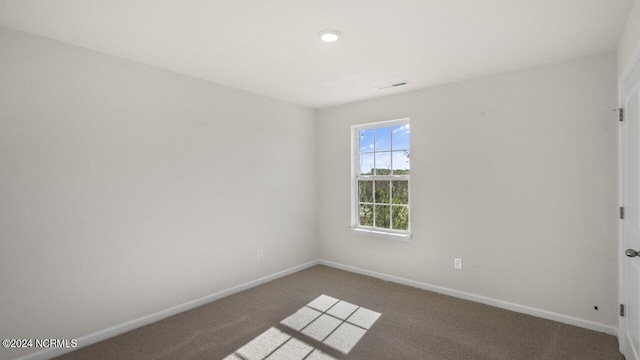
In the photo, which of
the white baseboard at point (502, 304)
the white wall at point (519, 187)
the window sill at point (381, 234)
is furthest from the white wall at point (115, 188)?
the white wall at point (519, 187)

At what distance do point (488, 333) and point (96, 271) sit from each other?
11.2 ft

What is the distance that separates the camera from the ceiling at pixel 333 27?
1.98 metres

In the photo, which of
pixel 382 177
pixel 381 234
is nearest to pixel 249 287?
pixel 381 234

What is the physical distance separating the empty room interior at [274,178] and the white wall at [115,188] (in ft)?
0.05

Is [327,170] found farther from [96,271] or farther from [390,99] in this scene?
[96,271]

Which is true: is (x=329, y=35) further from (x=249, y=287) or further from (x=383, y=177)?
(x=249, y=287)

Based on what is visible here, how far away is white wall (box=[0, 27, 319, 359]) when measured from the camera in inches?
89.9

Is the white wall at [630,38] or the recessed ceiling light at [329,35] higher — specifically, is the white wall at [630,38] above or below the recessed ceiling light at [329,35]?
below

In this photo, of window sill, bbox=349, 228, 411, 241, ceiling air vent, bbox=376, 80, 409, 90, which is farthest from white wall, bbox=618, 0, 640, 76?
window sill, bbox=349, 228, 411, 241

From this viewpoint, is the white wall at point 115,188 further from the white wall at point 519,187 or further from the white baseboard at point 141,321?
the white wall at point 519,187

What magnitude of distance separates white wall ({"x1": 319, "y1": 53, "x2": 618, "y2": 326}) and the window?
0.18 metres

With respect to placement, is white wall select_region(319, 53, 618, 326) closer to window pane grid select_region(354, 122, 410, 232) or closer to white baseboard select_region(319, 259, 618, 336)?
white baseboard select_region(319, 259, 618, 336)

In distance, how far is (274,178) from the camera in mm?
4250

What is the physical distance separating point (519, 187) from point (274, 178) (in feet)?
9.38
